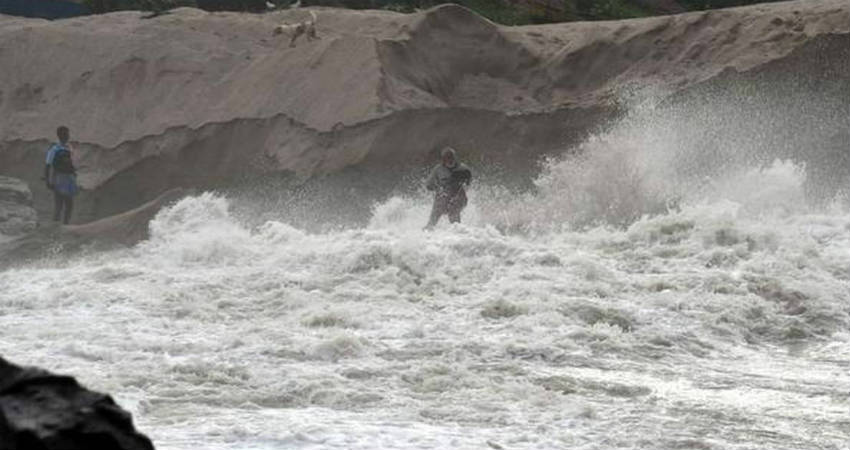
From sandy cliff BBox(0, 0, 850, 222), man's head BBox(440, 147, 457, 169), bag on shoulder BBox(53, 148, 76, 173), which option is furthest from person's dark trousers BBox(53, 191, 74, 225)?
man's head BBox(440, 147, 457, 169)

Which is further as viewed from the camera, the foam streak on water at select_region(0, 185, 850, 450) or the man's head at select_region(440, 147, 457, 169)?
the man's head at select_region(440, 147, 457, 169)

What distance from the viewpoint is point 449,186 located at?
55.6 ft

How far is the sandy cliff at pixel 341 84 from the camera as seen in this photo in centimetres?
1944

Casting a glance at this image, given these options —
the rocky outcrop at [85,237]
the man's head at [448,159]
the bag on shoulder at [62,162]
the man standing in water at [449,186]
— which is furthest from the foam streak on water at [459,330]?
the bag on shoulder at [62,162]

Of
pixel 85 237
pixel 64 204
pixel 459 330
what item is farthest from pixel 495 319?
pixel 64 204

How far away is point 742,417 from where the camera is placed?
977cm

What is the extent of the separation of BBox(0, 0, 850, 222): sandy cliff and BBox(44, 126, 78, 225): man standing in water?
110 cm

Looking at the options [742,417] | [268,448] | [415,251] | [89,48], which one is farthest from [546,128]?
[268,448]

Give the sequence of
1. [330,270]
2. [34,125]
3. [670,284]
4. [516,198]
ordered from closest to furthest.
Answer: [670,284] < [330,270] < [516,198] < [34,125]

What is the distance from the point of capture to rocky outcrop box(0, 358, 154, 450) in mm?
4293

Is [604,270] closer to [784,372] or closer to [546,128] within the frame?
[784,372]

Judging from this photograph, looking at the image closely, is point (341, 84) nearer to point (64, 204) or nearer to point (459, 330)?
point (64, 204)

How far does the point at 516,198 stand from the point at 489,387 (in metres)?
8.61

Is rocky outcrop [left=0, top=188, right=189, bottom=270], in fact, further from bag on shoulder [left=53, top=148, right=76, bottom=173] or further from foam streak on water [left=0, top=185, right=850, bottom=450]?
bag on shoulder [left=53, top=148, right=76, bottom=173]
